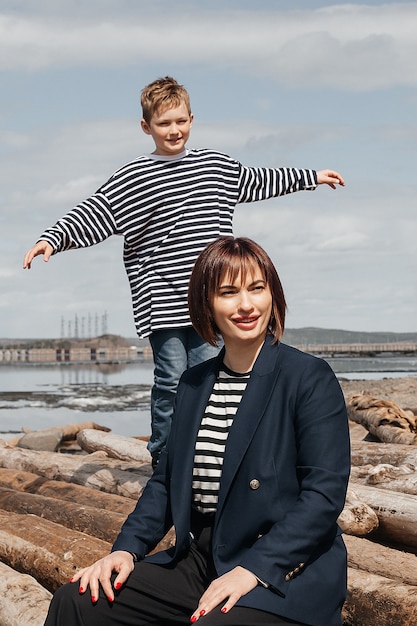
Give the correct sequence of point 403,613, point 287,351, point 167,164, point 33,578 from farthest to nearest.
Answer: point 167,164, point 33,578, point 403,613, point 287,351

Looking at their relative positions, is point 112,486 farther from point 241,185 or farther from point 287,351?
point 287,351

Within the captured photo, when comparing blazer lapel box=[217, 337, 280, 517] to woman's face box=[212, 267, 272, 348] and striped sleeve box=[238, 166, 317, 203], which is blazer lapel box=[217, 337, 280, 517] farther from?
striped sleeve box=[238, 166, 317, 203]

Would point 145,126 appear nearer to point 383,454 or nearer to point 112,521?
point 112,521

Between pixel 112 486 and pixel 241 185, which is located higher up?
pixel 241 185

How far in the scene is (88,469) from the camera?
23.7 feet

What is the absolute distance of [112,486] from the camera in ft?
22.1

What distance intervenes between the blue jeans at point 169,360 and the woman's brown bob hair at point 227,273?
2503 mm

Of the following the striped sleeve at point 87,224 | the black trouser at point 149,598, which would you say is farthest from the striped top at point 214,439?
the striped sleeve at point 87,224

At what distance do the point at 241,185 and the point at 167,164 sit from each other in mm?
538

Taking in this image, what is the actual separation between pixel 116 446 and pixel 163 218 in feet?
10.3

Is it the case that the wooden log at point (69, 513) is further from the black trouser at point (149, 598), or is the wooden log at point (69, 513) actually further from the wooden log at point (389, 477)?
the black trouser at point (149, 598)

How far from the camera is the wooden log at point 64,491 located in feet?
19.5

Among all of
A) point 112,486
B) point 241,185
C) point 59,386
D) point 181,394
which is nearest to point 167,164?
point 241,185

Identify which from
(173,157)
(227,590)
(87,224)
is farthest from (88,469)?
(227,590)
